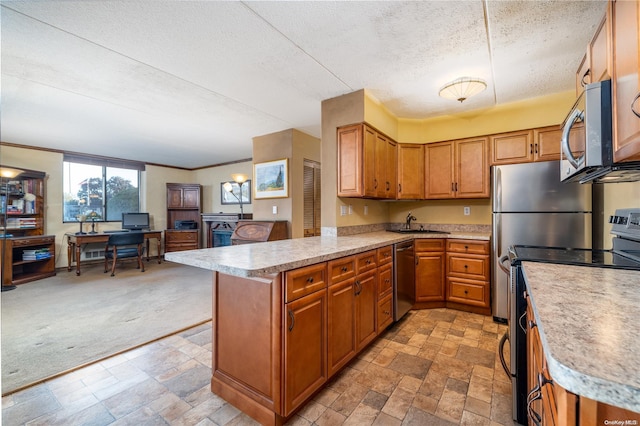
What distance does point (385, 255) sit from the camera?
2.63 metres

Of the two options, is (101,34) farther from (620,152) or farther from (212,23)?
(620,152)

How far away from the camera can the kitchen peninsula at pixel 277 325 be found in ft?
4.85

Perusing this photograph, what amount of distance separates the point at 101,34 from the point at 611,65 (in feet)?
9.87

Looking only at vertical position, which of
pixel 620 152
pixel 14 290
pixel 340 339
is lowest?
pixel 14 290

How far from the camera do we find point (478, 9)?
1.77 m

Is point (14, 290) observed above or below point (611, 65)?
below

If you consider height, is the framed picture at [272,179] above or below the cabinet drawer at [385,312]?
above

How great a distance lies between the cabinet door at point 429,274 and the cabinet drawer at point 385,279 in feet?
2.25

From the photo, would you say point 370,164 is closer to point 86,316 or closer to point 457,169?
point 457,169

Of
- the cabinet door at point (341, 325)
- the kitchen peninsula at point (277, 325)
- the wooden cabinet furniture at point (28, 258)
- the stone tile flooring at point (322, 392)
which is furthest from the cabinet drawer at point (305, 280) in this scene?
the wooden cabinet furniture at point (28, 258)

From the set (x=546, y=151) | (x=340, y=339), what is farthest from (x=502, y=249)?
(x=340, y=339)

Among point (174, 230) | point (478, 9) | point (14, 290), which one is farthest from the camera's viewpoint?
point (174, 230)

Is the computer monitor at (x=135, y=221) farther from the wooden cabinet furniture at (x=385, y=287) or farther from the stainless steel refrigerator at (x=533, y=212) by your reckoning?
the stainless steel refrigerator at (x=533, y=212)

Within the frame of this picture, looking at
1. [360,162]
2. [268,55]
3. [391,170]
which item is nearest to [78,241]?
[268,55]
